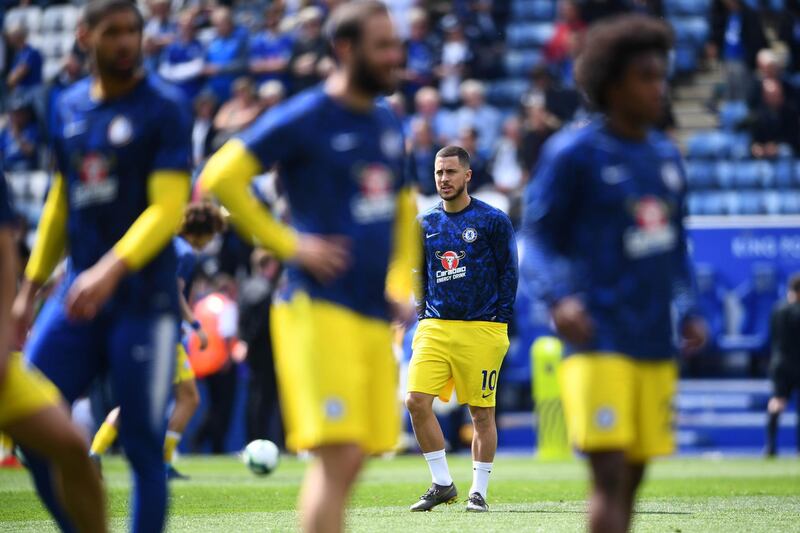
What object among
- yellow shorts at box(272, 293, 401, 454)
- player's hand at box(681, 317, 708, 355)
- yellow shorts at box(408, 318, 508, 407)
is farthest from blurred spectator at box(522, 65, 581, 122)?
yellow shorts at box(272, 293, 401, 454)

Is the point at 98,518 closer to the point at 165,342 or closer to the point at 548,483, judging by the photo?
the point at 165,342

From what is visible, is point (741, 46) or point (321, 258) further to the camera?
point (741, 46)

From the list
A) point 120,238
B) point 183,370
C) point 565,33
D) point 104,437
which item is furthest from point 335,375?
point 565,33

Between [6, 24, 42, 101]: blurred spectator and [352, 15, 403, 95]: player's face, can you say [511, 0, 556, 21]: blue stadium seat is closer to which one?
[6, 24, 42, 101]: blurred spectator

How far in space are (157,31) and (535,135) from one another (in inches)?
327

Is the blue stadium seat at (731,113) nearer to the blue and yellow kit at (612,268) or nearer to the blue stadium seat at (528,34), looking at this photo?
the blue stadium seat at (528,34)

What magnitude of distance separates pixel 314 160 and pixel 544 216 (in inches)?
38.8

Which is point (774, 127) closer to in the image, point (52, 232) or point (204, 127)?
point (204, 127)

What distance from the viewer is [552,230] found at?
6.02 meters

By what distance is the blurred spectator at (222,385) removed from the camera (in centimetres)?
2025

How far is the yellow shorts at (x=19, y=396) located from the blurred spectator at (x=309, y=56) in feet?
56.3

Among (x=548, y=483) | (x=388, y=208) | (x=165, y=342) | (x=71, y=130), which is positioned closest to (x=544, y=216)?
(x=388, y=208)

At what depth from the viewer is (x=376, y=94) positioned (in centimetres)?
599

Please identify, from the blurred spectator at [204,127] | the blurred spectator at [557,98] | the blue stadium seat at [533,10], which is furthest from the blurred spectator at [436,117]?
the blue stadium seat at [533,10]
